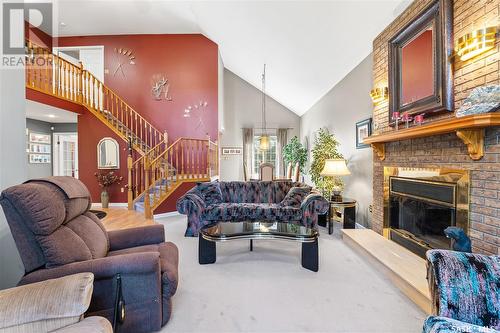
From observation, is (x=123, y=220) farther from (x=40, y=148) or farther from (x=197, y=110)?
(x=40, y=148)

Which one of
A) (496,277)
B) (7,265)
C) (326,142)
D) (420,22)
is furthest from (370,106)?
(7,265)

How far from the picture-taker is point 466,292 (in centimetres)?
116

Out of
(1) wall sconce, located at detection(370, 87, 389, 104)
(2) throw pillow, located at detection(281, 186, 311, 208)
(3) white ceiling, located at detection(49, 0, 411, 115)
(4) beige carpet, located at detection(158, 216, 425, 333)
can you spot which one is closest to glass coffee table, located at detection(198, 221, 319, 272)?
(4) beige carpet, located at detection(158, 216, 425, 333)

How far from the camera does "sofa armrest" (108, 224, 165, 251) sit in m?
2.12

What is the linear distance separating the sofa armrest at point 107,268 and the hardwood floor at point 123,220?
10.7 feet

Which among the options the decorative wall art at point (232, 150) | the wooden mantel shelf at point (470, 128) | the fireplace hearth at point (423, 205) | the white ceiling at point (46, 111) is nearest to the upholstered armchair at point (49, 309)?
the wooden mantel shelf at point (470, 128)

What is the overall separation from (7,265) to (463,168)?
3.46 metres

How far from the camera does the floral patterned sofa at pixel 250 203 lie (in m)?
3.78

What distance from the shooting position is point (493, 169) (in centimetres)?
181

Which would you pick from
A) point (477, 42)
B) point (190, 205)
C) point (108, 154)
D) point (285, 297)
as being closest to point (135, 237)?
point (285, 297)

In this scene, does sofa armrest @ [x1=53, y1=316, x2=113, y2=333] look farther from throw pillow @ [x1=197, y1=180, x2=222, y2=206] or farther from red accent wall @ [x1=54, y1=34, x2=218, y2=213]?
red accent wall @ [x1=54, y1=34, x2=218, y2=213]

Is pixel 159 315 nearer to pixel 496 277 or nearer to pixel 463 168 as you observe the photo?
pixel 496 277

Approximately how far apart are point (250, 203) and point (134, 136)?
13.7 ft

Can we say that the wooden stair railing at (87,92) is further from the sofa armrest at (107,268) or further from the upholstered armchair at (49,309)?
the upholstered armchair at (49,309)
